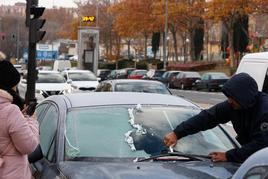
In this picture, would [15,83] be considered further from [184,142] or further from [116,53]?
[116,53]

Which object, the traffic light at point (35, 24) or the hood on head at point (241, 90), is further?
the traffic light at point (35, 24)

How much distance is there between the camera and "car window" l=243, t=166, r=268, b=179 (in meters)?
2.64

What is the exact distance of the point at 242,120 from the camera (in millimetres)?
4664

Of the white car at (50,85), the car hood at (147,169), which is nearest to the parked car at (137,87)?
the white car at (50,85)

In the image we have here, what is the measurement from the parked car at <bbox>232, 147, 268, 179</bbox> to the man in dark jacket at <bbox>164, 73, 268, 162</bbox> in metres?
1.50

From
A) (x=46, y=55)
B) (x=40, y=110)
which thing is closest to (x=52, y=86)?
(x=40, y=110)

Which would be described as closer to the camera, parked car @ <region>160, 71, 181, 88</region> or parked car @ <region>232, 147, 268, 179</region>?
parked car @ <region>232, 147, 268, 179</region>

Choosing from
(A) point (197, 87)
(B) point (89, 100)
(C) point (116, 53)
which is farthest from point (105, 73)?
(B) point (89, 100)

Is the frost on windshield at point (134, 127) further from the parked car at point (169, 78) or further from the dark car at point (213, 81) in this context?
the parked car at point (169, 78)

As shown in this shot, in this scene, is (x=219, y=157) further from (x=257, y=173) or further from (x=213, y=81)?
(x=213, y=81)

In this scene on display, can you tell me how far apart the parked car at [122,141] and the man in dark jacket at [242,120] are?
11 cm

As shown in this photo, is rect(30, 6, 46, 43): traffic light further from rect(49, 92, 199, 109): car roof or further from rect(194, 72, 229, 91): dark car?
rect(194, 72, 229, 91): dark car

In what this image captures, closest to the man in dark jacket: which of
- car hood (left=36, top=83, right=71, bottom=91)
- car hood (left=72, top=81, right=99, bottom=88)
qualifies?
car hood (left=36, top=83, right=71, bottom=91)

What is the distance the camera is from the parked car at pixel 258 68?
9.14 m
